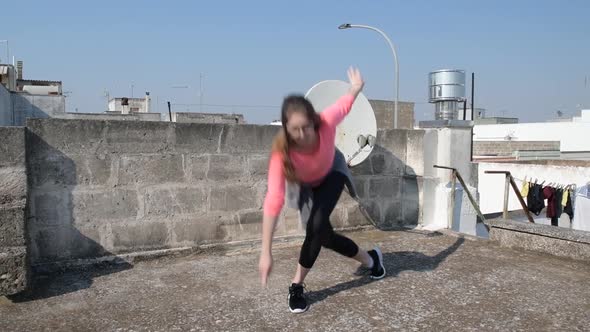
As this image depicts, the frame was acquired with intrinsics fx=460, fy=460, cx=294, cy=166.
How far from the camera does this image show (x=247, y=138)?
4.70m

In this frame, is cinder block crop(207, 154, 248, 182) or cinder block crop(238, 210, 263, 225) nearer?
cinder block crop(207, 154, 248, 182)

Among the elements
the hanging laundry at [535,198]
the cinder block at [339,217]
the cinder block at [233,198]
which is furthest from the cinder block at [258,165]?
the hanging laundry at [535,198]

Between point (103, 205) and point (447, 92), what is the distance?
178 inches

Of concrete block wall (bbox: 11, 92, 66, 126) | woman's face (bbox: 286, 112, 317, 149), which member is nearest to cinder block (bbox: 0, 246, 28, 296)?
woman's face (bbox: 286, 112, 317, 149)

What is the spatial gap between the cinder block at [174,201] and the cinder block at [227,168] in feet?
0.70

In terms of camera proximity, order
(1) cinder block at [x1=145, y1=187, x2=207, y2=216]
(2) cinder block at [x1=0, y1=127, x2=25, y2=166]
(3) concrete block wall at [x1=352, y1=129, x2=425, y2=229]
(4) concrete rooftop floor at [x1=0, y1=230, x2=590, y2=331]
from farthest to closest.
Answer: (3) concrete block wall at [x1=352, y1=129, x2=425, y2=229] → (1) cinder block at [x1=145, y1=187, x2=207, y2=216] → (2) cinder block at [x1=0, y1=127, x2=25, y2=166] → (4) concrete rooftop floor at [x1=0, y1=230, x2=590, y2=331]

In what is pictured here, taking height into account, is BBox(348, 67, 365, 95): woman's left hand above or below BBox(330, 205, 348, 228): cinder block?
above

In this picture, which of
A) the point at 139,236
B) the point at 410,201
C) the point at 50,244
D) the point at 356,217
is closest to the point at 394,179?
the point at 410,201

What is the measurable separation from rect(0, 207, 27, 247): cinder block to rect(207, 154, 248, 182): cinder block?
166cm

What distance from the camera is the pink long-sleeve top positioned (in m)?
2.71

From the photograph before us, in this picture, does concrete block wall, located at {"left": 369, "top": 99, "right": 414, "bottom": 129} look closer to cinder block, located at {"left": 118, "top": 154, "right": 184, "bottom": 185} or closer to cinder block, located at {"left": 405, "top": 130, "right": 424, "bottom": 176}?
cinder block, located at {"left": 405, "top": 130, "right": 424, "bottom": 176}

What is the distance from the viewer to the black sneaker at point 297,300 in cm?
305

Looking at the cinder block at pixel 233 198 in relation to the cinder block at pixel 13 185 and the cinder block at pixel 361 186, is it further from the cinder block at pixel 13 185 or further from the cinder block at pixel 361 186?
the cinder block at pixel 13 185

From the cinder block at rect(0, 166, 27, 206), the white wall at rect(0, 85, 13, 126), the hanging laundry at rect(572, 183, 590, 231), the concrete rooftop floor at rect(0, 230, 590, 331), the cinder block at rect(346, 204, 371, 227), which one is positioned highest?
the white wall at rect(0, 85, 13, 126)
